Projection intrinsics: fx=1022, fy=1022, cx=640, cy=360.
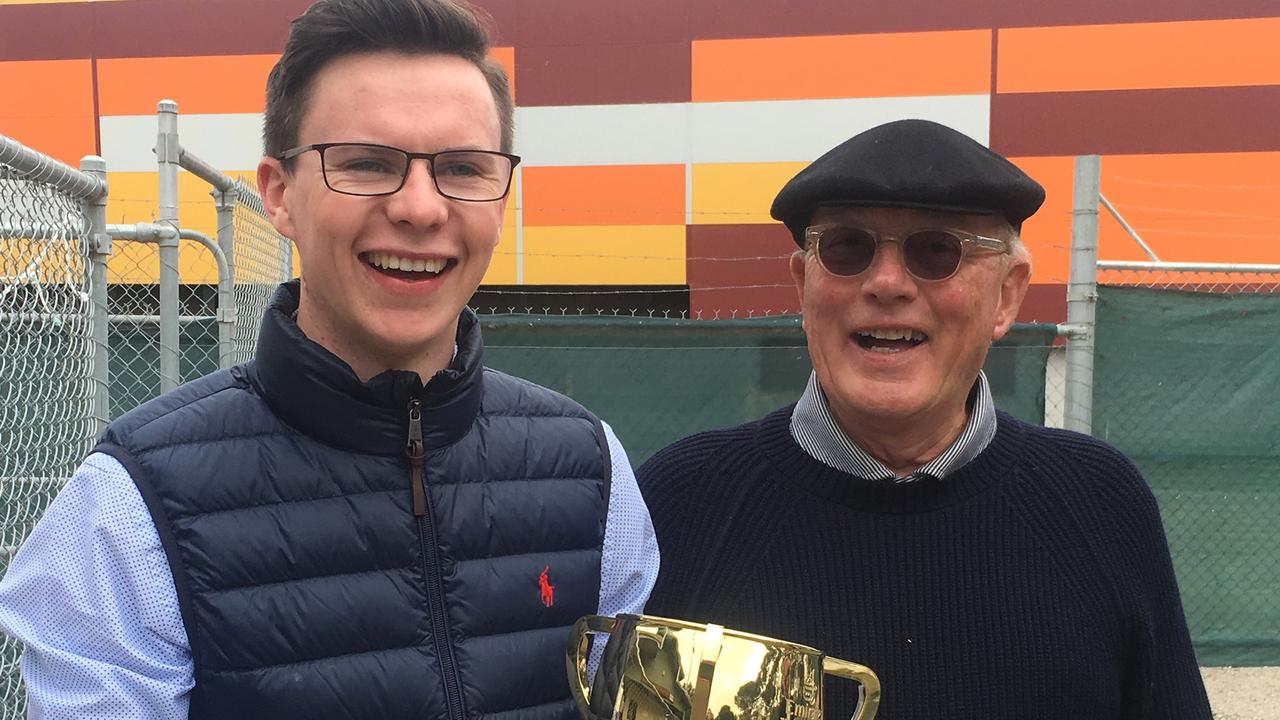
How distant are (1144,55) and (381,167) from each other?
16.6 feet

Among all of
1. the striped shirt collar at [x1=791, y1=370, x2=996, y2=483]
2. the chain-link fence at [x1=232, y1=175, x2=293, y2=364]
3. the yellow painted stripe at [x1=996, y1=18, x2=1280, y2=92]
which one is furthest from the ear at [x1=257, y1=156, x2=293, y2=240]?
the yellow painted stripe at [x1=996, y1=18, x2=1280, y2=92]

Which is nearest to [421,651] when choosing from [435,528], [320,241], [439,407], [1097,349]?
[435,528]

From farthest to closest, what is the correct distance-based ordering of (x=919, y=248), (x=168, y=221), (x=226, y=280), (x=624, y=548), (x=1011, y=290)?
1. (x=226, y=280)
2. (x=168, y=221)
3. (x=1011, y=290)
4. (x=919, y=248)
5. (x=624, y=548)

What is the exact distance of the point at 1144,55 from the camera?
5.16 m

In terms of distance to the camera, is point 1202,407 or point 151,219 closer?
point 1202,407

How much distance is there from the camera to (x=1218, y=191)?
520 centimetres

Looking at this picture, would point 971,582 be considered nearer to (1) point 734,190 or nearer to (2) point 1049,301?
(1) point 734,190

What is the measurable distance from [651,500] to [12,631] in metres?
0.97

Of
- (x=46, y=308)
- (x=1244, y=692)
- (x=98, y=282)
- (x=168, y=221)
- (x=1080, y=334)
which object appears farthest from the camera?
(x=1244, y=692)

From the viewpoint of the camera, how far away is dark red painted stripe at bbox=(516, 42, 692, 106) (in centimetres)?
525

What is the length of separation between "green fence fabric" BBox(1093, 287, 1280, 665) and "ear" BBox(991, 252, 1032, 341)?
115 inches

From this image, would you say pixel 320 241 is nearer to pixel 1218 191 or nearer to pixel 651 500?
pixel 651 500

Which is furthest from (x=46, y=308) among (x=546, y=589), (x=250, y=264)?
(x=250, y=264)

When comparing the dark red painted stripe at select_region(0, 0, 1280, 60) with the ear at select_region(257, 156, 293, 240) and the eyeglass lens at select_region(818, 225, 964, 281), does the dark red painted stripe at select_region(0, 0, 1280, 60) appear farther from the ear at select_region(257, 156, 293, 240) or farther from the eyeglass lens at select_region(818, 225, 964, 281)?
the ear at select_region(257, 156, 293, 240)
